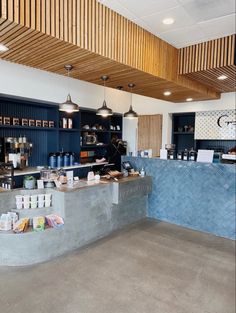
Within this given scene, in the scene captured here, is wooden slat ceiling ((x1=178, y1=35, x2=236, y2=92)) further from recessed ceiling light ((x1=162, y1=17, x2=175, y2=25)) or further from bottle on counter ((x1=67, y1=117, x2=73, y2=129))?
bottle on counter ((x1=67, y1=117, x2=73, y2=129))

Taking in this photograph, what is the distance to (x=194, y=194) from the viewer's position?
15.5 feet

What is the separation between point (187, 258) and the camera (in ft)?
11.6

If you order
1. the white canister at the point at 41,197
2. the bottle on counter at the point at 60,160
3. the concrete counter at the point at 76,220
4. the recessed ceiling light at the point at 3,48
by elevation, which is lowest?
the concrete counter at the point at 76,220

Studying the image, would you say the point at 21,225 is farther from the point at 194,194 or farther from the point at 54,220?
the point at 194,194

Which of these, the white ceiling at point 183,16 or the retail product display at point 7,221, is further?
the retail product display at point 7,221

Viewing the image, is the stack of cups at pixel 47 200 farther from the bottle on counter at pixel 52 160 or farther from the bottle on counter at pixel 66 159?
the bottle on counter at pixel 66 159

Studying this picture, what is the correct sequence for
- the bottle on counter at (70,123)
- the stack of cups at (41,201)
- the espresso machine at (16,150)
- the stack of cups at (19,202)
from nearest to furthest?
the stack of cups at (19,202) < the stack of cups at (41,201) < the espresso machine at (16,150) < the bottle on counter at (70,123)

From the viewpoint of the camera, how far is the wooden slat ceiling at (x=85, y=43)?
2482 mm

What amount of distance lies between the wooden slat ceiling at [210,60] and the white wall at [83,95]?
84.7 inches

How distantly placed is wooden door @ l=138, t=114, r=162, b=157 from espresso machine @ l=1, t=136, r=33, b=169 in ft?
12.0

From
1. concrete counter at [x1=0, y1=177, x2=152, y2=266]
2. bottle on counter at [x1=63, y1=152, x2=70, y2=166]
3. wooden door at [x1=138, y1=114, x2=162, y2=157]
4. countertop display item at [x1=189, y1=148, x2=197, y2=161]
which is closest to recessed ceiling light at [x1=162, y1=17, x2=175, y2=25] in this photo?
countertop display item at [x1=189, y1=148, x2=197, y2=161]

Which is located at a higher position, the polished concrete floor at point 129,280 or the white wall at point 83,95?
the white wall at point 83,95

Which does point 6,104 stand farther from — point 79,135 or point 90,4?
point 90,4

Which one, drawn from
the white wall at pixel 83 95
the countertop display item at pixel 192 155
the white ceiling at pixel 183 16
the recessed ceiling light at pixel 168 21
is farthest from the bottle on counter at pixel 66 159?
the recessed ceiling light at pixel 168 21
